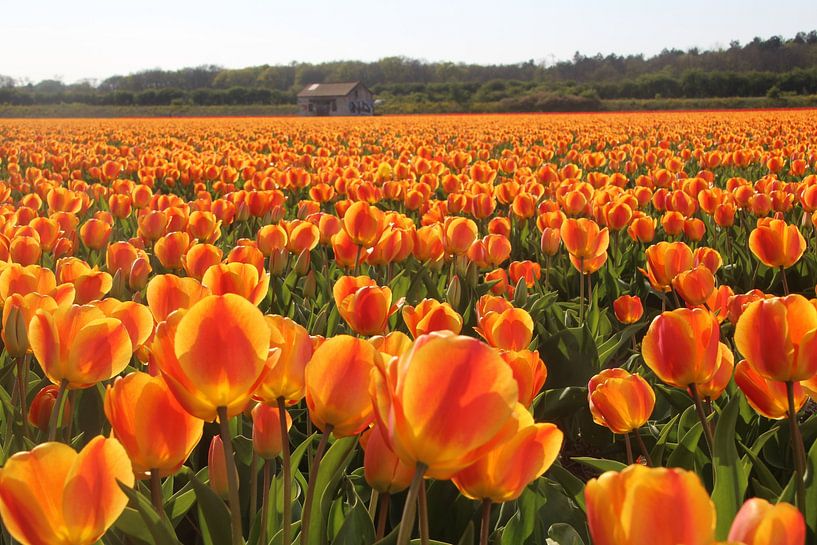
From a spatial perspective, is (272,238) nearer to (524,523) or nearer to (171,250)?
(171,250)

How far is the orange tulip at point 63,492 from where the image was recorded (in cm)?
75

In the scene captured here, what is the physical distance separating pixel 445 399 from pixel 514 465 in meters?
0.21

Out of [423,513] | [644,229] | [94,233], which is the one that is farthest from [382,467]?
[644,229]

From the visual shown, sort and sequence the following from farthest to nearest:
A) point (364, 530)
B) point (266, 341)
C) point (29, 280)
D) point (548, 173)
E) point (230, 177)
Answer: point (230, 177) → point (548, 173) → point (29, 280) → point (364, 530) → point (266, 341)

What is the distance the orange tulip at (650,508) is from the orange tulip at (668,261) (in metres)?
1.77

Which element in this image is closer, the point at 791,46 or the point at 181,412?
the point at 181,412

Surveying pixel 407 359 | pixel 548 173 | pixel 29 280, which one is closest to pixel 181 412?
pixel 407 359

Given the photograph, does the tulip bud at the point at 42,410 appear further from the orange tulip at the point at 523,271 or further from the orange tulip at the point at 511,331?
the orange tulip at the point at 523,271

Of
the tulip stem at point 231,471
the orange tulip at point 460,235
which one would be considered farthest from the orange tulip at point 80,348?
the orange tulip at point 460,235

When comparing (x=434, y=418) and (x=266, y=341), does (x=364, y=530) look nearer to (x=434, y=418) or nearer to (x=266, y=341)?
(x=266, y=341)

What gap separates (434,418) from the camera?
683 mm

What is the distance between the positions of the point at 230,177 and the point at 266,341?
233 inches

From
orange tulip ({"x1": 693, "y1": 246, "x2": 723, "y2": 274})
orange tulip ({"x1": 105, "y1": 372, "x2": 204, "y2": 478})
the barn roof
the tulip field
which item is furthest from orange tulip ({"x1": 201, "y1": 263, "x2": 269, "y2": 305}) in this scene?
the barn roof

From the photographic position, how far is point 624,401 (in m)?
1.37
